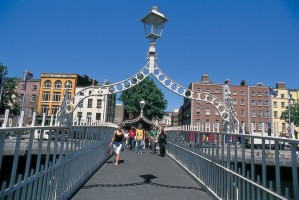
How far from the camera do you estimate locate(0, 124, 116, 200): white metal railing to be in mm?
3047

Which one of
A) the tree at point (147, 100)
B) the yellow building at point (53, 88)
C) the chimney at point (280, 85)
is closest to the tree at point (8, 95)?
the yellow building at point (53, 88)

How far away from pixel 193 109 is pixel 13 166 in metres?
55.5

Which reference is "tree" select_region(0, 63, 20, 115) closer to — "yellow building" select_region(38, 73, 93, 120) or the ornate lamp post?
"yellow building" select_region(38, 73, 93, 120)

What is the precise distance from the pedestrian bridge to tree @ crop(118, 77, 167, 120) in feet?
121

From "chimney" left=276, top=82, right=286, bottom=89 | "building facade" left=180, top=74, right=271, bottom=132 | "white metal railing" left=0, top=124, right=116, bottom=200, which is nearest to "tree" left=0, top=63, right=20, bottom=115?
"building facade" left=180, top=74, right=271, bottom=132

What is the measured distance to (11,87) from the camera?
4053 cm

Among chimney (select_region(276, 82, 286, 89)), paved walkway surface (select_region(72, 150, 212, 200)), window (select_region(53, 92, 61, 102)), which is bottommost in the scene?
paved walkway surface (select_region(72, 150, 212, 200))

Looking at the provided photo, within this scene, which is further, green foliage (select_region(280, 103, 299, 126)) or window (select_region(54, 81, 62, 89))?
window (select_region(54, 81, 62, 89))

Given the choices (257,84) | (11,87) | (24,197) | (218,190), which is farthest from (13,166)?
(257,84)

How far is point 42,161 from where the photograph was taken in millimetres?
4426

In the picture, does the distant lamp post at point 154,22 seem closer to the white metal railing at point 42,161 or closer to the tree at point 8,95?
the white metal railing at point 42,161

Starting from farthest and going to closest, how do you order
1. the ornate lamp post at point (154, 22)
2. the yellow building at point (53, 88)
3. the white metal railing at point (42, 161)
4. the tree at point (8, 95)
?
the yellow building at point (53, 88)
the tree at point (8, 95)
the ornate lamp post at point (154, 22)
the white metal railing at point (42, 161)

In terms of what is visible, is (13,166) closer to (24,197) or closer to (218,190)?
(24,197)

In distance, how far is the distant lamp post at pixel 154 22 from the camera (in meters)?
8.57
